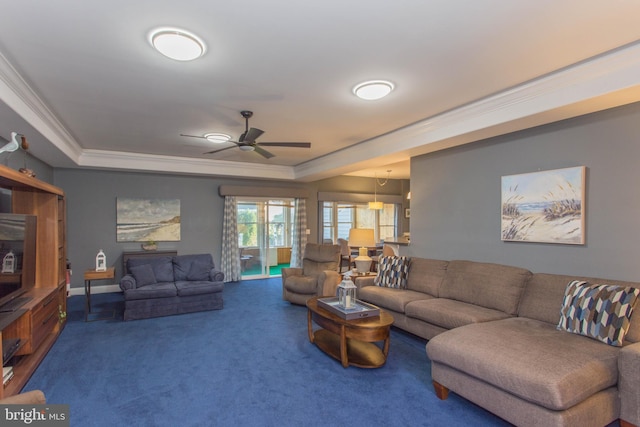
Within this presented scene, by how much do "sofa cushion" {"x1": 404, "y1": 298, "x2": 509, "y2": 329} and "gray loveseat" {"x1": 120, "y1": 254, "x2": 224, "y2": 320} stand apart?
301 cm

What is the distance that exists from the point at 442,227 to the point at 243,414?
3394 millimetres

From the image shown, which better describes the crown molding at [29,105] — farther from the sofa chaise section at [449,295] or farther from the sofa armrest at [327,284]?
the sofa chaise section at [449,295]

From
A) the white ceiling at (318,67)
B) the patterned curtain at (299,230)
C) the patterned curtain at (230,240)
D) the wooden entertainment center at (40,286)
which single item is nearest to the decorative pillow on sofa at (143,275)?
the wooden entertainment center at (40,286)

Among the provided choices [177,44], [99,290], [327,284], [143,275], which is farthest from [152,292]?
[177,44]

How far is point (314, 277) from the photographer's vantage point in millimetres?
5492

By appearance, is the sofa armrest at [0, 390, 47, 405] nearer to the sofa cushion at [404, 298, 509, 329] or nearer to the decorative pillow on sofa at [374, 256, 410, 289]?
the sofa cushion at [404, 298, 509, 329]

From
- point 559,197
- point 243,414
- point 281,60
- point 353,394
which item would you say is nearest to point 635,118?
point 559,197

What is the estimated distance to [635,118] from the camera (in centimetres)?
290

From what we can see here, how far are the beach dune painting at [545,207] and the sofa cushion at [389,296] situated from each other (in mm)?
1245

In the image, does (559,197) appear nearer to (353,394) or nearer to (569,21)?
(569,21)

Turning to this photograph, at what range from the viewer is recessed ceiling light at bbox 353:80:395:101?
3.03 m

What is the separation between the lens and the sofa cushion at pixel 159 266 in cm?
535

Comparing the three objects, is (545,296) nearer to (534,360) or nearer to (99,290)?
(534,360)

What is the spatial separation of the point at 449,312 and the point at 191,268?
4065 millimetres
